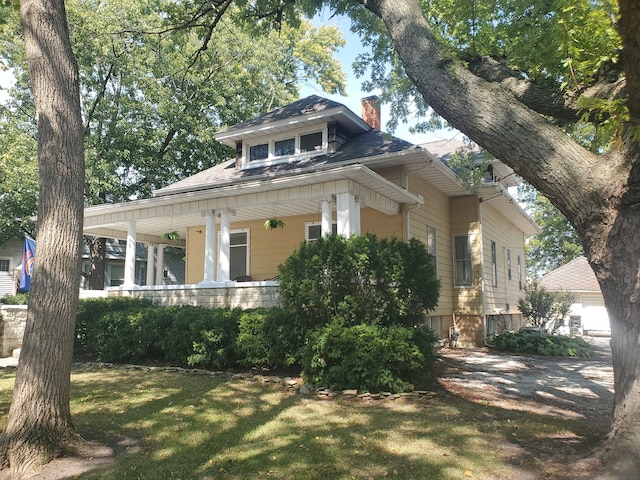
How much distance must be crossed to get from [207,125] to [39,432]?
72.6 ft

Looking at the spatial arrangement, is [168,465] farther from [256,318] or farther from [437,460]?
[256,318]

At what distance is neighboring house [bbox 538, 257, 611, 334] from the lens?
82.8ft

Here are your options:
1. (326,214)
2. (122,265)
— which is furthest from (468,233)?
(122,265)

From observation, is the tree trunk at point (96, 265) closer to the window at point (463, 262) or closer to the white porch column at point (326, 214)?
the white porch column at point (326, 214)

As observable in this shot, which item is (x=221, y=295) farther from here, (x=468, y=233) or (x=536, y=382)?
(x=468, y=233)

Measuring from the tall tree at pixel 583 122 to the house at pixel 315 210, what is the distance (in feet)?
15.9

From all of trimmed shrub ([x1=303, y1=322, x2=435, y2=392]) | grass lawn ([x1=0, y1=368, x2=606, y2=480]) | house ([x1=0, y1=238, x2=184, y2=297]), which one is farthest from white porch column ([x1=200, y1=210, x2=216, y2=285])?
house ([x1=0, y1=238, x2=184, y2=297])

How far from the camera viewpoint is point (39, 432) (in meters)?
4.28

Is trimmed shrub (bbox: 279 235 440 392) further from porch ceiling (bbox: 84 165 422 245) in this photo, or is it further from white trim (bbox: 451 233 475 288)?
white trim (bbox: 451 233 475 288)

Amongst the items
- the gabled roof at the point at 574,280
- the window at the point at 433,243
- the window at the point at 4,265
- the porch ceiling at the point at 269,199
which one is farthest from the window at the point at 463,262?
the window at the point at 4,265

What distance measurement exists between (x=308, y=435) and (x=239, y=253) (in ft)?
35.6

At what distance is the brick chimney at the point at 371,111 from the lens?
15812 millimetres

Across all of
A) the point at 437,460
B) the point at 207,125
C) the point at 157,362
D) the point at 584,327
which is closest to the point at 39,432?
the point at 437,460

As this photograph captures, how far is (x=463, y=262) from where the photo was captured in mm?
15125
